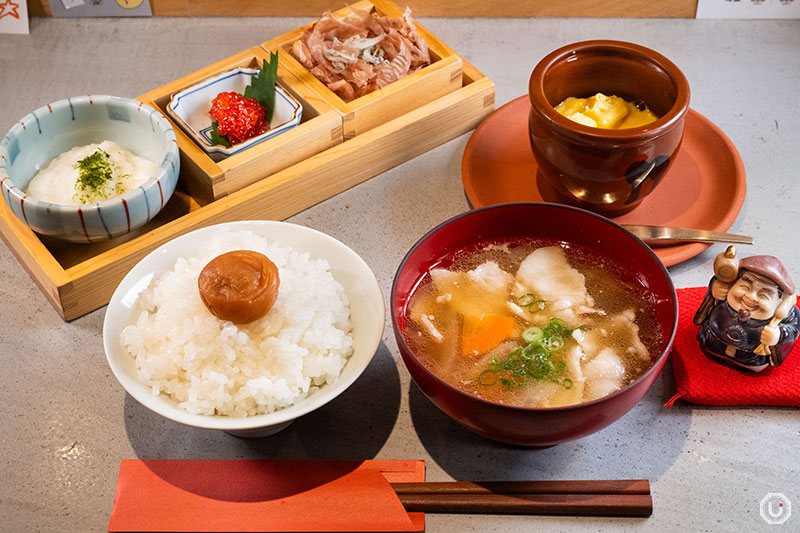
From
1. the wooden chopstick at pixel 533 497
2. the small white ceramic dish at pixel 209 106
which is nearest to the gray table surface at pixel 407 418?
the wooden chopstick at pixel 533 497

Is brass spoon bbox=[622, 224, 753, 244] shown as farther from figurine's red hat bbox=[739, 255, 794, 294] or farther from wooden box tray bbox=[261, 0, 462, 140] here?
wooden box tray bbox=[261, 0, 462, 140]

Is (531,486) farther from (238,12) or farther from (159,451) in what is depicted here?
(238,12)

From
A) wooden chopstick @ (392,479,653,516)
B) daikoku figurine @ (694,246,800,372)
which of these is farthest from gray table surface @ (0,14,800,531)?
daikoku figurine @ (694,246,800,372)

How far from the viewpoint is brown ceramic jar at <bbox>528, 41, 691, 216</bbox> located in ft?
5.65

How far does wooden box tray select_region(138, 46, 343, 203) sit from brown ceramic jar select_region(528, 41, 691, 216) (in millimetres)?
513

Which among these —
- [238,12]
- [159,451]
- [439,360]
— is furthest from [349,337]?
[238,12]

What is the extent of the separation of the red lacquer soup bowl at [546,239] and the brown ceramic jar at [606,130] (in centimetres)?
17

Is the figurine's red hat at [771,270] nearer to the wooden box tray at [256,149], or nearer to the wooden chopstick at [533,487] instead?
the wooden chopstick at [533,487]

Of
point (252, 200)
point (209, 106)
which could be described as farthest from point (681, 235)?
point (209, 106)

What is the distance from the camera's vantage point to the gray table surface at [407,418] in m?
1.53

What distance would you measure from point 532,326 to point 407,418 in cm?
31

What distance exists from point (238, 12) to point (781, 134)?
1.62 m

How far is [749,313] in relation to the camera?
152 centimetres

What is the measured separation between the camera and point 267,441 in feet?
5.29
